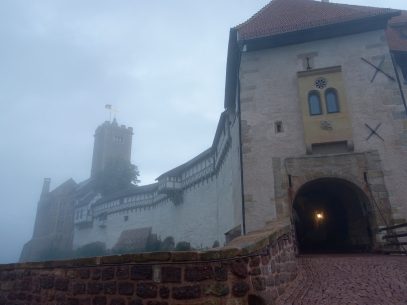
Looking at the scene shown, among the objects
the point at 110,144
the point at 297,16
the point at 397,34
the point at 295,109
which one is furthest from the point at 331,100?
the point at 110,144

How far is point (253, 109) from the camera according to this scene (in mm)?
11328

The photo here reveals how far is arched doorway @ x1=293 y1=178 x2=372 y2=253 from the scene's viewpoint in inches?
401

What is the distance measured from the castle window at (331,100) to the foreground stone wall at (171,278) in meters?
7.51

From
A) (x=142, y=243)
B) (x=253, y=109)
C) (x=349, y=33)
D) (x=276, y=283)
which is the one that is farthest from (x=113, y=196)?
(x=276, y=283)

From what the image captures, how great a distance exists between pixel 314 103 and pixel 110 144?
55099 mm

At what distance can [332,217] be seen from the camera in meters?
12.6

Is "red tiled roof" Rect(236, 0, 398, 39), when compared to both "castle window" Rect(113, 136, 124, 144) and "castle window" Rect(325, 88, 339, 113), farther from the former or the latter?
"castle window" Rect(113, 136, 124, 144)

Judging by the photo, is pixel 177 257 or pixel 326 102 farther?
pixel 326 102

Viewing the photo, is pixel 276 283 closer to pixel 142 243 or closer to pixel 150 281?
pixel 150 281

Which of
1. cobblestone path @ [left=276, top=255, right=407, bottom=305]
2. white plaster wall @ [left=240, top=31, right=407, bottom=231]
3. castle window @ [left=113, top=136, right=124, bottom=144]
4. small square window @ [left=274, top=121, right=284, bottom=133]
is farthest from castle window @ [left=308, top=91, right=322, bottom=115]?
castle window @ [left=113, top=136, right=124, bottom=144]

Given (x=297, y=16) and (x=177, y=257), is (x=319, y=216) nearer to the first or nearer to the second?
(x=297, y=16)

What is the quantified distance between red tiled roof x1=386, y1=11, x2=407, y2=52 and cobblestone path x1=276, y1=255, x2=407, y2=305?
949 centimetres

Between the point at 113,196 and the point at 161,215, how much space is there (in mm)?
10256

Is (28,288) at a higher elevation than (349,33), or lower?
lower
